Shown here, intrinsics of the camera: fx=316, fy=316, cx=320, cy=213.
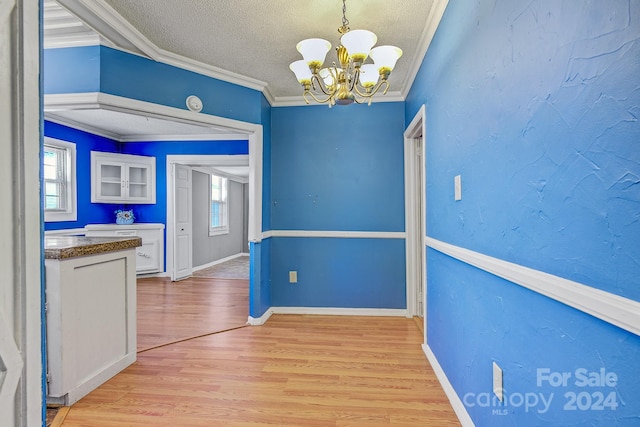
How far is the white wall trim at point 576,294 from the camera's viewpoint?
2.16 feet

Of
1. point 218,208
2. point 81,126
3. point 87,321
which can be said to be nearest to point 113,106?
point 87,321

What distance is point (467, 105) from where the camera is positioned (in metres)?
1.58

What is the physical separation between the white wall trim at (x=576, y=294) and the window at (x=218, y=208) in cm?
636

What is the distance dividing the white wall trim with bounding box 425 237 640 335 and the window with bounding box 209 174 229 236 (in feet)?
20.9

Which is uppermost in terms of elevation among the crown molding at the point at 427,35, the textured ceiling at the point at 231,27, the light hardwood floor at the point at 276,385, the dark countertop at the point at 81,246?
the textured ceiling at the point at 231,27

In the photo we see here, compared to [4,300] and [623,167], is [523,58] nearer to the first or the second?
[623,167]

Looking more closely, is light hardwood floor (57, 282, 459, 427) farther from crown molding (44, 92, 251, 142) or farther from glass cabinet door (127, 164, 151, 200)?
glass cabinet door (127, 164, 151, 200)

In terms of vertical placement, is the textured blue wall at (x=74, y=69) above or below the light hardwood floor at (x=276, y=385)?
above

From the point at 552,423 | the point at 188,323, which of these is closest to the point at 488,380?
the point at 552,423

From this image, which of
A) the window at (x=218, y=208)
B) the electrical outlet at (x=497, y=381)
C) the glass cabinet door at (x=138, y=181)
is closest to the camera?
the electrical outlet at (x=497, y=381)

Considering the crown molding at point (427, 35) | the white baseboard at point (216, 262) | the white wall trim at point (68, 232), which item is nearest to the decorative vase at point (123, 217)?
the white wall trim at point (68, 232)

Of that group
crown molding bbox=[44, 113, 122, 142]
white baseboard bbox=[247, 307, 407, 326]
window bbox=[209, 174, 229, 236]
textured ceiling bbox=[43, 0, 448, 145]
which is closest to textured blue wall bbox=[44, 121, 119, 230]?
crown molding bbox=[44, 113, 122, 142]

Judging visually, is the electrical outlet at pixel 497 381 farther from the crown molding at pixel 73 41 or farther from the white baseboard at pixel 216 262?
the white baseboard at pixel 216 262

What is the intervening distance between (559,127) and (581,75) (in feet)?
0.45
